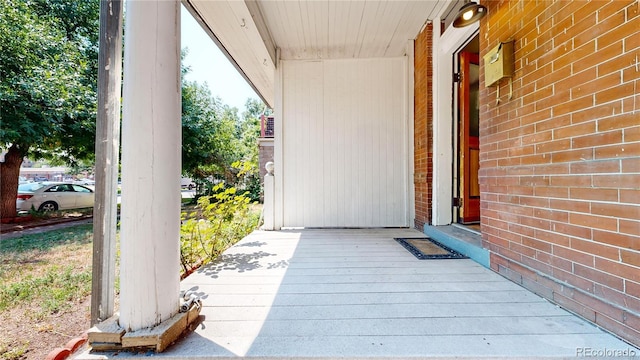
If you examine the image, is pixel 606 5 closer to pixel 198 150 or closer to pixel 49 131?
pixel 49 131

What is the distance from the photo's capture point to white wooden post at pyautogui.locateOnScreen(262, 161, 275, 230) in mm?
3908

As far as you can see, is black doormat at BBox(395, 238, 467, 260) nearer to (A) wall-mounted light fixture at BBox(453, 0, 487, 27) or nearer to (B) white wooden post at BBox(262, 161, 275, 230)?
(B) white wooden post at BBox(262, 161, 275, 230)

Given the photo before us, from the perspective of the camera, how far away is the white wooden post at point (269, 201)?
3.91m

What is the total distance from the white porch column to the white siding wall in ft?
9.31

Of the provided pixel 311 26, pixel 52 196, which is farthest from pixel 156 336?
pixel 52 196

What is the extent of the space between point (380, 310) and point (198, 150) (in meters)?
9.28

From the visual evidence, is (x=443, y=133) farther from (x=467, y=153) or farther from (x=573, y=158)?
(x=573, y=158)

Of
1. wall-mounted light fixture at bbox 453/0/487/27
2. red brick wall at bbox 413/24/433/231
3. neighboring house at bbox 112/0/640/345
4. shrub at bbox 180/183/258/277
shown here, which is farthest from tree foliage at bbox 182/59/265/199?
wall-mounted light fixture at bbox 453/0/487/27

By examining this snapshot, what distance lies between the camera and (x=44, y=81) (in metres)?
5.22

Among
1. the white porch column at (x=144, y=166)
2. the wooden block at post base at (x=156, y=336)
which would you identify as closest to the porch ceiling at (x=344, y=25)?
the white porch column at (x=144, y=166)

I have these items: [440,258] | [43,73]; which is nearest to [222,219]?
[440,258]

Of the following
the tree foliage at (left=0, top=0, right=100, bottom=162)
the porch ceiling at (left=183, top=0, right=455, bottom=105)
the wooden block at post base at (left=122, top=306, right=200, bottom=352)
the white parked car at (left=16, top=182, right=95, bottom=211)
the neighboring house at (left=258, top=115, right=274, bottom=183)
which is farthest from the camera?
the neighboring house at (left=258, top=115, right=274, bottom=183)

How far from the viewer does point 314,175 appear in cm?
404

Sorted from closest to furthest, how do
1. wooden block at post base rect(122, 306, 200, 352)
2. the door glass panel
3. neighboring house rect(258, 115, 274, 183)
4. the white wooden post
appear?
wooden block at post base rect(122, 306, 200, 352) < the door glass panel < the white wooden post < neighboring house rect(258, 115, 274, 183)
